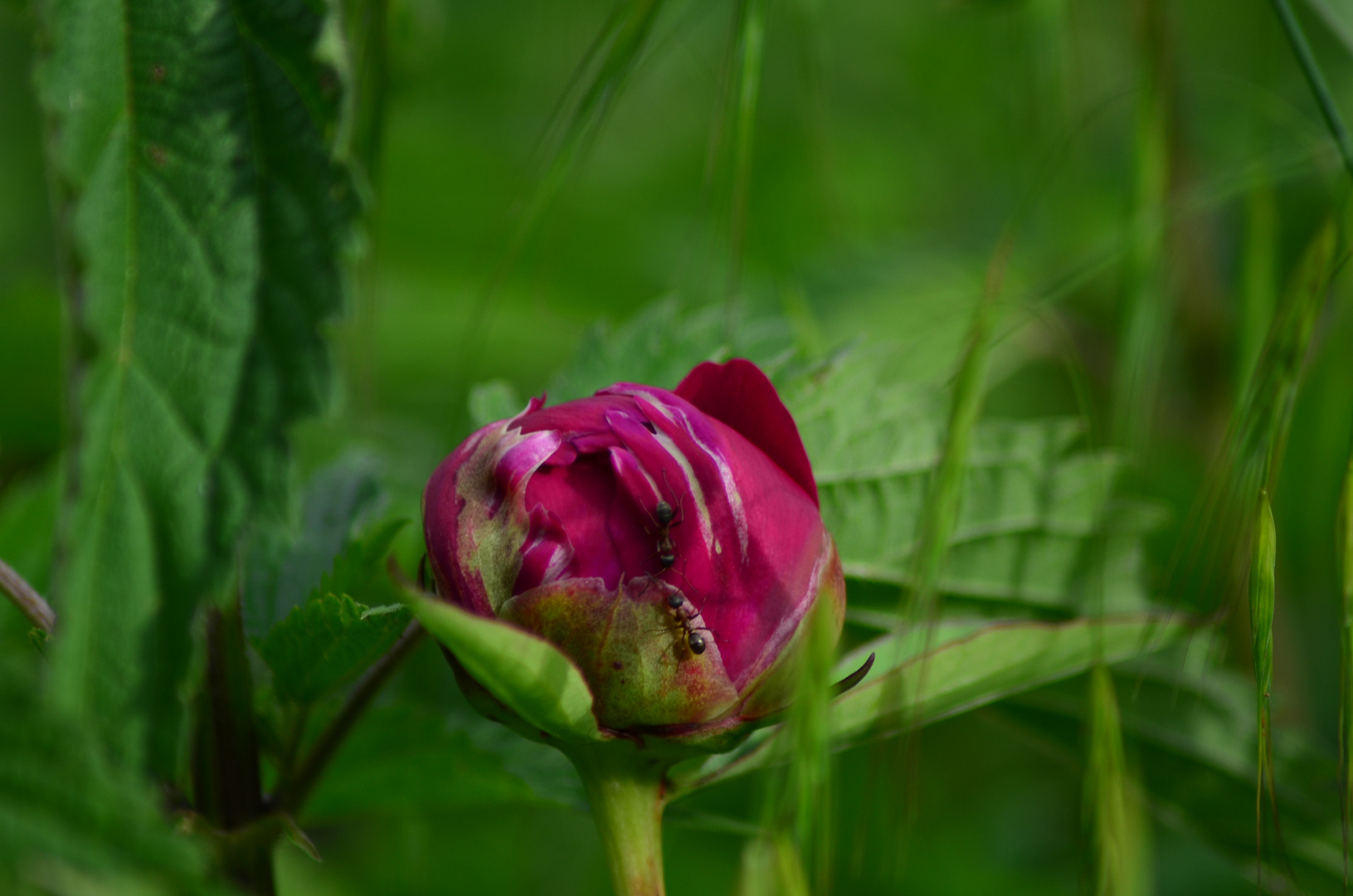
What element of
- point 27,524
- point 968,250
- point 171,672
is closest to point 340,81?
point 171,672

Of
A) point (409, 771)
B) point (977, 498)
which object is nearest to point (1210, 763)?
point (977, 498)

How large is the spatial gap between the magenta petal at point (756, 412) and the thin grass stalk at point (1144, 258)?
9.5 inches

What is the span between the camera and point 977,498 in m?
0.54

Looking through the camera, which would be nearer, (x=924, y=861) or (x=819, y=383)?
(x=819, y=383)

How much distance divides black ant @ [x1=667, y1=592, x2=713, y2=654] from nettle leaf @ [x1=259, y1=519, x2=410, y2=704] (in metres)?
0.08

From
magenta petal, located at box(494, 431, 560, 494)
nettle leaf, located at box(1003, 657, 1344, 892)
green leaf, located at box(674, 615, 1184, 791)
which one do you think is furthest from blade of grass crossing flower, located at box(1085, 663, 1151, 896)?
magenta petal, located at box(494, 431, 560, 494)

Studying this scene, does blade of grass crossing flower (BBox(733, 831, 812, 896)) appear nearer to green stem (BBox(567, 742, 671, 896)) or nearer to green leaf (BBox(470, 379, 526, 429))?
green stem (BBox(567, 742, 671, 896))

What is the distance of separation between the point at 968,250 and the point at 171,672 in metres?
1.22

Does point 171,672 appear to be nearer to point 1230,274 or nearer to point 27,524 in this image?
point 27,524

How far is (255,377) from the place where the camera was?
35 cm

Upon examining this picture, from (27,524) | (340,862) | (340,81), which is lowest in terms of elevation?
(340,862)

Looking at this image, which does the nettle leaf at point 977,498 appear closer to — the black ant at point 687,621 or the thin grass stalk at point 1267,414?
the thin grass stalk at point 1267,414

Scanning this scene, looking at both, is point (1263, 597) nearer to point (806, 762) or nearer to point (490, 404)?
point (806, 762)

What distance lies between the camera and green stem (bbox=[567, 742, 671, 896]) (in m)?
0.32
